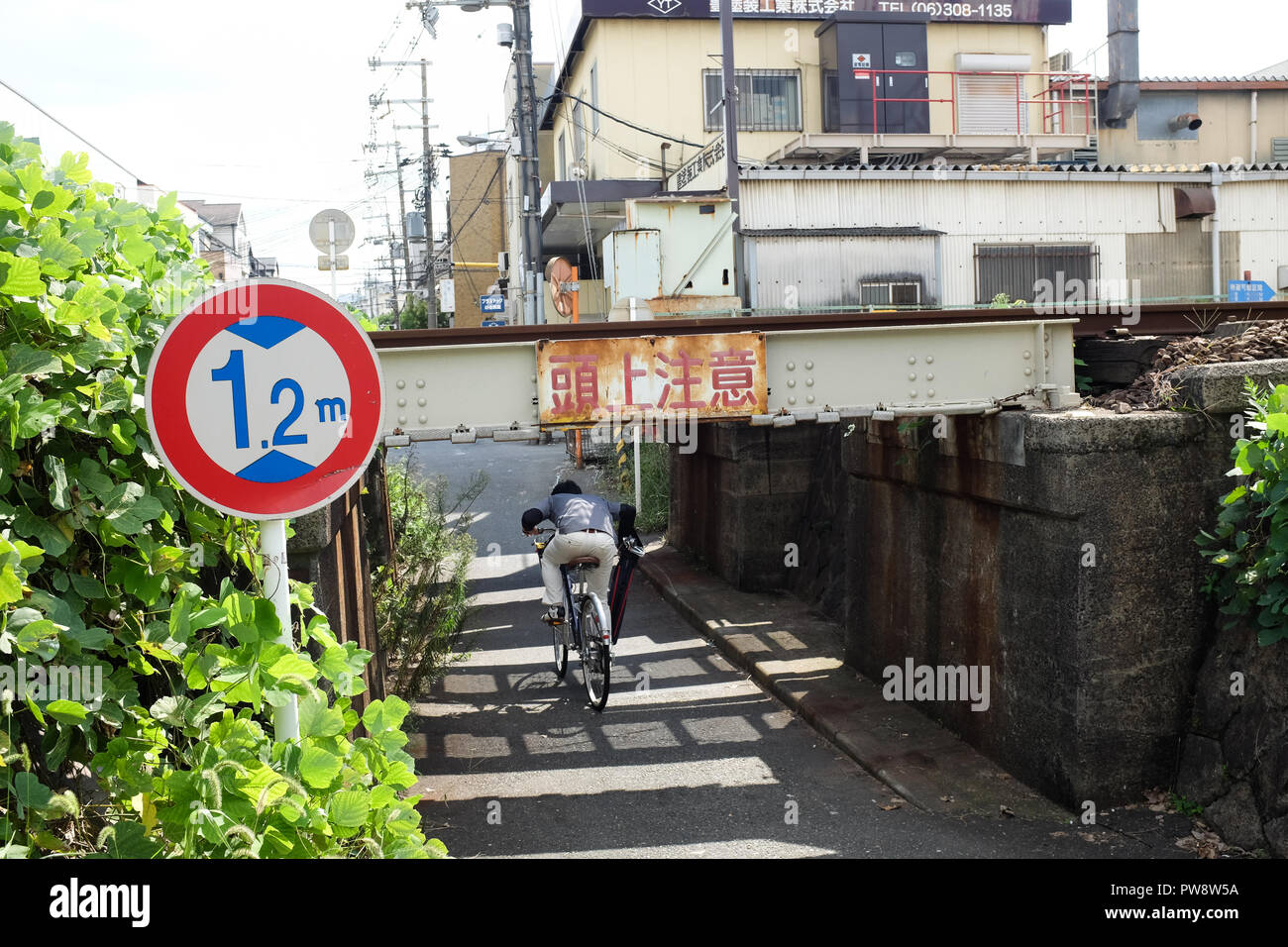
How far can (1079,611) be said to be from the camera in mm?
7336

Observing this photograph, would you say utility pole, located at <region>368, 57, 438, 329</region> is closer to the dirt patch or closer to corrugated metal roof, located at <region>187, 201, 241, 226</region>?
corrugated metal roof, located at <region>187, 201, 241, 226</region>

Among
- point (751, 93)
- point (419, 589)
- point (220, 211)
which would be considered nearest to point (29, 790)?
point (419, 589)

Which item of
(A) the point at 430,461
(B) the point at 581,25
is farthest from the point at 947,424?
(A) the point at 430,461

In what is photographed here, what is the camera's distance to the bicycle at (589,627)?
10273 millimetres

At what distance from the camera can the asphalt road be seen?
7.32 meters

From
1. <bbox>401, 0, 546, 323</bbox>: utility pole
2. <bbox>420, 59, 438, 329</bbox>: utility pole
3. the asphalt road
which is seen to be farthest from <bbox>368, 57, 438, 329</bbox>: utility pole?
the asphalt road

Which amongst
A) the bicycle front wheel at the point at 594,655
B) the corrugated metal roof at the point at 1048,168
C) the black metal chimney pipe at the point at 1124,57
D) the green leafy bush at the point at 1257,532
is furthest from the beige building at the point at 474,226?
the green leafy bush at the point at 1257,532

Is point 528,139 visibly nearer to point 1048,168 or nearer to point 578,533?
point 1048,168

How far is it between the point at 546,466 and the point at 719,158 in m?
14.2

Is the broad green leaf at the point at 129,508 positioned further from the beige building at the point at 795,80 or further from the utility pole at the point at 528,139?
the beige building at the point at 795,80

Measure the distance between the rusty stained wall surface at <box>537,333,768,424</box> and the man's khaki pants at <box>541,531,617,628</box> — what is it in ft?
9.06

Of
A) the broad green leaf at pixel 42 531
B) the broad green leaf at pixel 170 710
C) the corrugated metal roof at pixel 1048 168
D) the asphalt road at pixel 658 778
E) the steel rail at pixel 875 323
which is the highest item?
the corrugated metal roof at pixel 1048 168

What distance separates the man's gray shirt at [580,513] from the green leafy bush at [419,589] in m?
2.15

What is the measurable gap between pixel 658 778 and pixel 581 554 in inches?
92.5
